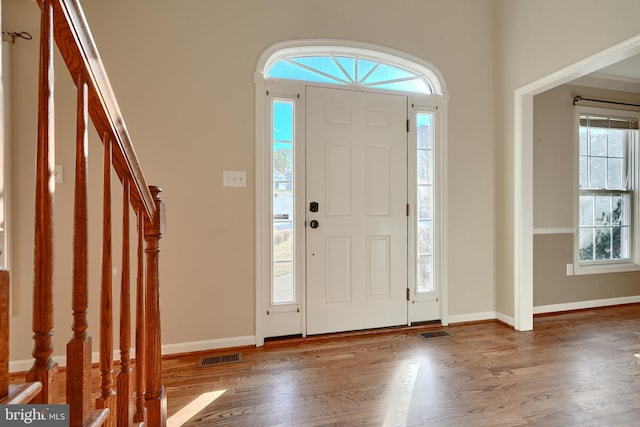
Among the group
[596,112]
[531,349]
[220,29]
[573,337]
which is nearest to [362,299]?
[531,349]

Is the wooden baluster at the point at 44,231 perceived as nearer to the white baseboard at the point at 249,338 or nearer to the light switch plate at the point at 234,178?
the white baseboard at the point at 249,338

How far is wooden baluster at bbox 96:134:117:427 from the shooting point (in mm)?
861

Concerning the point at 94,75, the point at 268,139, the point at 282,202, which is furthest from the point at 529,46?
the point at 94,75

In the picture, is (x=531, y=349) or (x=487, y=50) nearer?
(x=531, y=349)

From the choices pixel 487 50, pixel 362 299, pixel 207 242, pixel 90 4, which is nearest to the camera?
pixel 90 4

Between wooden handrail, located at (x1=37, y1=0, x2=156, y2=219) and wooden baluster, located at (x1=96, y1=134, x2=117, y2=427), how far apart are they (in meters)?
0.06

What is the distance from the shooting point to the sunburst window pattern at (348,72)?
2666 mm

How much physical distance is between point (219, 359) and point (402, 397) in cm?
127

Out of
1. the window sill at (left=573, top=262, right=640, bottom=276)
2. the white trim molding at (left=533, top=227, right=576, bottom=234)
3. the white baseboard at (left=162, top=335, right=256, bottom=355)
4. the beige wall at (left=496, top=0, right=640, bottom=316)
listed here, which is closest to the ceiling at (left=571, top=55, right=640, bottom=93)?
the beige wall at (left=496, top=0, right=640, bottom=316)

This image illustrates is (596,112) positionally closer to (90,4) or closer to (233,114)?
(233,114)

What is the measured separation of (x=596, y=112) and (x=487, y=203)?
170 centimetres

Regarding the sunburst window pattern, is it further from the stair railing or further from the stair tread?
the stair tread

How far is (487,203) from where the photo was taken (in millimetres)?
3070

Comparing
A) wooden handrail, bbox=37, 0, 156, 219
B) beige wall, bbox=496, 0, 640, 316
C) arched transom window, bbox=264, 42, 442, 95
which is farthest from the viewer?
arched transom window, bbox=264, 42, 442, 95
